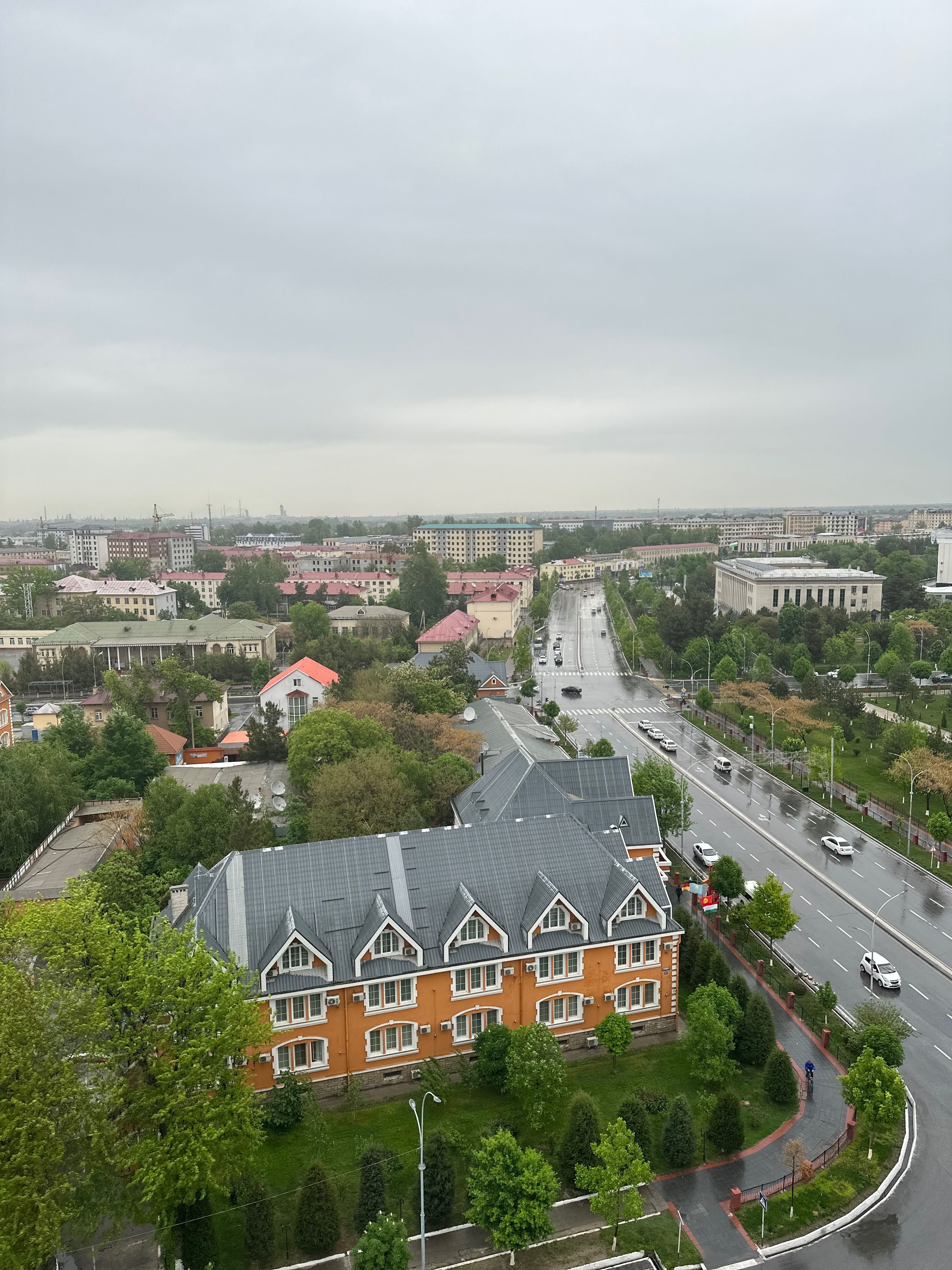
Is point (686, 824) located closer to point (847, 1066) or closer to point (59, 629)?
point (847, 1066)

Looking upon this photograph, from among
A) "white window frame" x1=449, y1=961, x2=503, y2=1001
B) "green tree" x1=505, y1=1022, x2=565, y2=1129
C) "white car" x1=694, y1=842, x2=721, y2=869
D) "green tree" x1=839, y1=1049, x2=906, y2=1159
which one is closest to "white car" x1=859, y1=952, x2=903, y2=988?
"green tree" x1=839, y1=1049, x2=906, y2=1159

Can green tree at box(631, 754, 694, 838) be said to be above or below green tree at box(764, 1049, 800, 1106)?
above

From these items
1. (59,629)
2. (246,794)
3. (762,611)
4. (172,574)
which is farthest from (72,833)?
(172,574)

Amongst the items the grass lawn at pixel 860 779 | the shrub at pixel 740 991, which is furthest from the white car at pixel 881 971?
the grass lawn at pixel 860 779

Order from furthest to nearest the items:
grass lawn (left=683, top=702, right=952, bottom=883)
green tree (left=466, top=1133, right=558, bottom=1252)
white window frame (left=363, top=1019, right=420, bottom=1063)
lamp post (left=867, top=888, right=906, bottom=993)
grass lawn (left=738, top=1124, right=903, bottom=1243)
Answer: grass lawn (left=683, top=702, right=952, bottom=883) → lamp post (left=867, top=888, right=906, bottom=993) → white window frame (left=363, top=1019, right=420, bottom=1063) → grass lawn (left=738, top=1124, right=903, bottom=1243) → green tree (left=466, top=1133, right=558, bottom=1252)

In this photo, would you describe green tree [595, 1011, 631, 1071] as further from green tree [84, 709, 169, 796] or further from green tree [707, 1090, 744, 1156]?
green tree [84, 709, 169, 796]

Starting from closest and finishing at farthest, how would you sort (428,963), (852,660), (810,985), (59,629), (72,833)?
(428,963)
(810,985)
(72,833)
(852,660)
(59,629)
